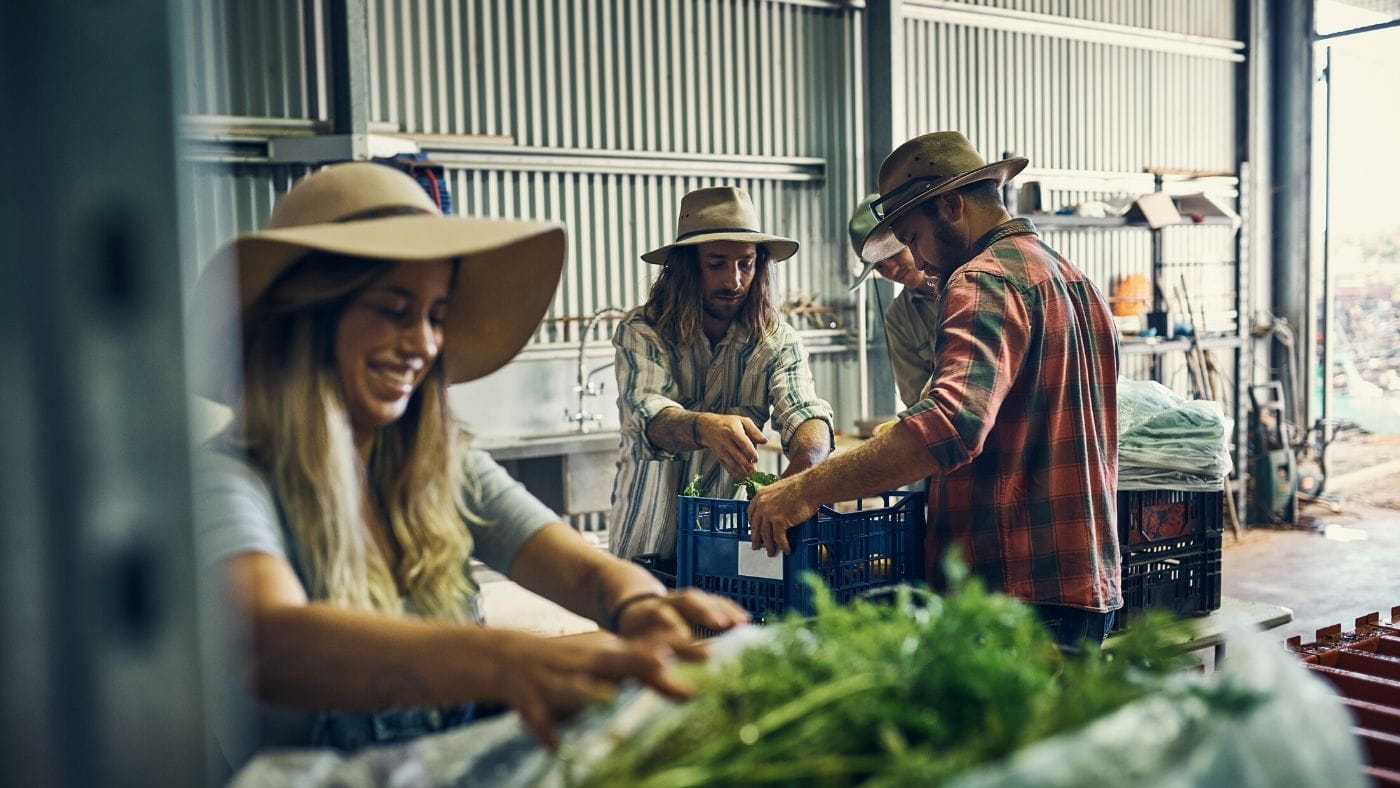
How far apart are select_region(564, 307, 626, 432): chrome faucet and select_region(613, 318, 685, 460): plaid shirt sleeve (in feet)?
9.21

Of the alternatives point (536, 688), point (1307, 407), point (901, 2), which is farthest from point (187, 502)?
point (1307, 407)

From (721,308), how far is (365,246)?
2189mm

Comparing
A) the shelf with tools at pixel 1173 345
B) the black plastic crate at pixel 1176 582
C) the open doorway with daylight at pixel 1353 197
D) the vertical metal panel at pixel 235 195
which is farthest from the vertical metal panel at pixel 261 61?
the open doorway with daylight at pixel 1353 197

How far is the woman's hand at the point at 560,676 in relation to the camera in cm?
132

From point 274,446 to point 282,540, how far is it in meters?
0.12

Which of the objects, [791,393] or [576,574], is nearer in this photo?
[576,574]

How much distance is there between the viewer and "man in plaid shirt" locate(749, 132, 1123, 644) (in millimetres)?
2590

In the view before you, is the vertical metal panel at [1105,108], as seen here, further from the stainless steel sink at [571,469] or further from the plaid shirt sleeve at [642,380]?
the plaid shirt sleeve at [642,380]

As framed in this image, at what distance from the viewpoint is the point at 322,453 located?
1.66m

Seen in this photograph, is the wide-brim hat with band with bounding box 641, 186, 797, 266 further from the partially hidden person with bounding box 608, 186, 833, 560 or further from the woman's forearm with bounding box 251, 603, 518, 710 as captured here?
the woman's forearm with bounding box 251, 603, 518, 710

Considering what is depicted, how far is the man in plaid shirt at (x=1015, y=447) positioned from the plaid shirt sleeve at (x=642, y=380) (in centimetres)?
88

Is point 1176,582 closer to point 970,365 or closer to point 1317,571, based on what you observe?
point 970,365

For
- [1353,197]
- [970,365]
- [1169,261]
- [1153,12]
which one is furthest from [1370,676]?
[1353,197]

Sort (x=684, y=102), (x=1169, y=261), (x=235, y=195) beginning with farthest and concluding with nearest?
(x=1169, y=261) → (x=684, y=102) → (x=235, y=195)
